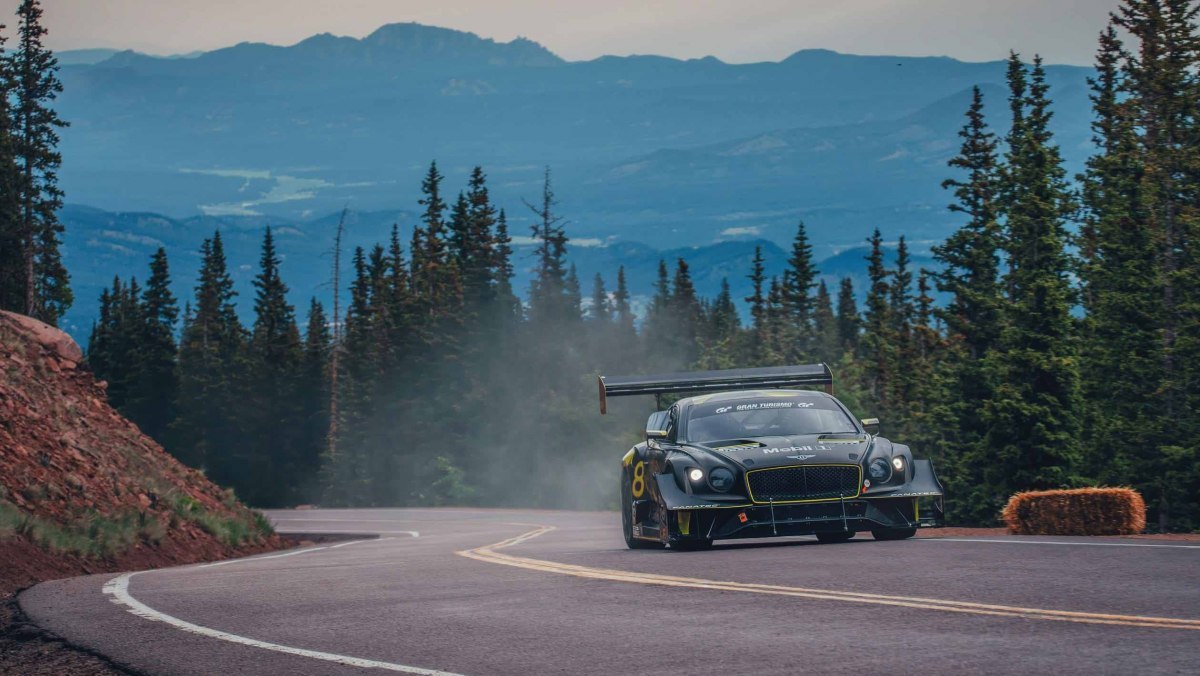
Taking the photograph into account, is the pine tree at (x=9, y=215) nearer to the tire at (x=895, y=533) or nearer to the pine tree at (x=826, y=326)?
the tire at (x=895, y=533)

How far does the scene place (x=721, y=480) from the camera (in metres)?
13.5

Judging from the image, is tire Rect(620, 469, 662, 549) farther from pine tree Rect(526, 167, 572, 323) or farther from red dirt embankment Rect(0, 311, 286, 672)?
pine tree Rect(526, 167, 572, 323)

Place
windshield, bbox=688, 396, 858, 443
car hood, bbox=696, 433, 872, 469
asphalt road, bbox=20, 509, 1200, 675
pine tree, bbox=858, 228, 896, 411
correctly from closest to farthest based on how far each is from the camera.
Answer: asphalt road, bbox=20, 509, 1200, 675
car hood, bbox=696, 433, 872, 469
windshield, bbox=688, 396, 858, 443
pine tree, bbox=858, 228, 896, 411

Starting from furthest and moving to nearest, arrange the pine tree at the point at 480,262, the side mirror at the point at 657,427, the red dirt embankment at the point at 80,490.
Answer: the pine tree at the point at 480,262
the red dirt embankment at the point at 80,490
the side mirror at the point at 657,427

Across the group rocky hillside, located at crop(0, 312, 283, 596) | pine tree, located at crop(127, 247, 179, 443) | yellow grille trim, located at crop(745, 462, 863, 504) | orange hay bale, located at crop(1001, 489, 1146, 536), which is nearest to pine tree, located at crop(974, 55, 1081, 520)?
rocky hillside, located at crop(0, 312, 283, 596)

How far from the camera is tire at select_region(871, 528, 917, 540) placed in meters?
14.2

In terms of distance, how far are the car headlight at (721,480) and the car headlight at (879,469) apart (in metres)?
1.39

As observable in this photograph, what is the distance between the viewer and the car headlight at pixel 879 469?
13.8 m

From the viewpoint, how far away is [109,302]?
140 metres

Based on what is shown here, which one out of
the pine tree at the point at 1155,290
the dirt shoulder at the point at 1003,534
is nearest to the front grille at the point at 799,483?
the dirt shoulder at the point at 1003,534

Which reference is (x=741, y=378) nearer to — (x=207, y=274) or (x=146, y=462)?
(x=146, y=462)

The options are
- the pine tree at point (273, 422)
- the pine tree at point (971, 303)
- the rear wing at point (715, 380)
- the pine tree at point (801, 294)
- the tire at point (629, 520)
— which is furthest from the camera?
the pine tree at point (273, 422)

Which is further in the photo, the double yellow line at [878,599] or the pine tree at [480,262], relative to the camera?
the pine tree at [480,262]

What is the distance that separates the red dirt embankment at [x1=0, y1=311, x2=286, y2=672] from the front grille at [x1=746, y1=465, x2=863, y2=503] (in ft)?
22.0
